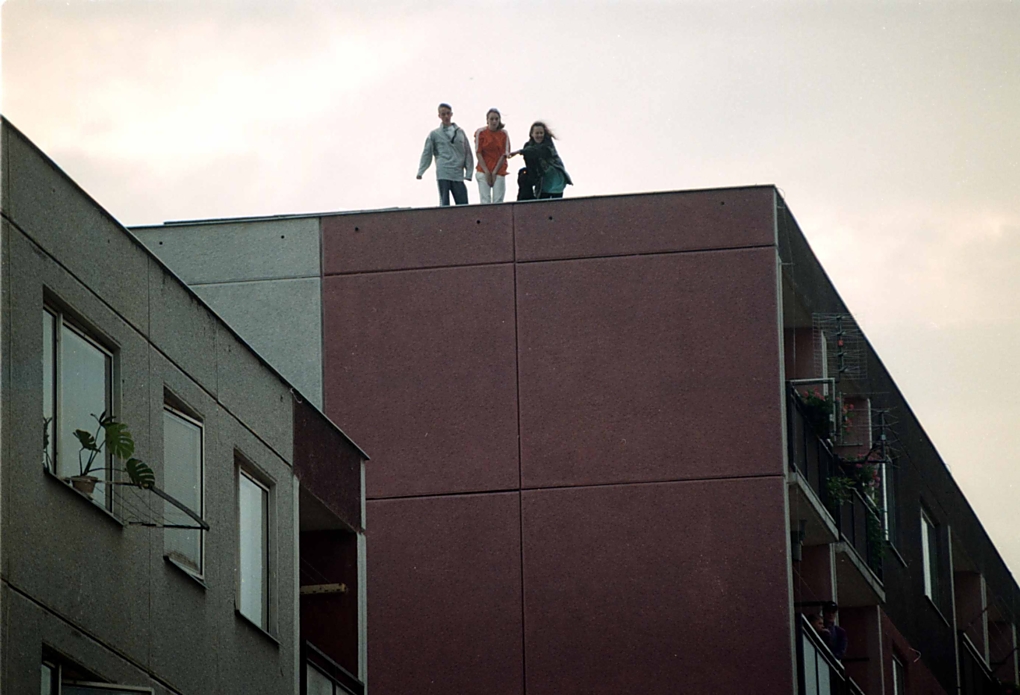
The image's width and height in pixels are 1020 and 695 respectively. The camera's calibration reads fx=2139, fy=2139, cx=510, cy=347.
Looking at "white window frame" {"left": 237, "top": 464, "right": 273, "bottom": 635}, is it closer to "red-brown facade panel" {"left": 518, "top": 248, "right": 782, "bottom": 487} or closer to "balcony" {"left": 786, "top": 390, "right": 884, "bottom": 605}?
"red-brown facade panel" {"left": 518, "top": 248, "right": 782, "bottom": 487}

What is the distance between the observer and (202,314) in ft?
65.0

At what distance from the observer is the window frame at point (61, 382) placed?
647 inches

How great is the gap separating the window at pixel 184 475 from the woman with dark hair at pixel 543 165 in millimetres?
11130

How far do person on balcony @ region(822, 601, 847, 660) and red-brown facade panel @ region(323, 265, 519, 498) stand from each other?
487 centimetres

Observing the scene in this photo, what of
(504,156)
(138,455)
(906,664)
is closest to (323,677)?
(138,455)

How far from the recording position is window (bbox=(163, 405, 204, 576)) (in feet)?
61.7

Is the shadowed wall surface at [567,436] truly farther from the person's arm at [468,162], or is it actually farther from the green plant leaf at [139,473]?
the green plant leaf at [139,473]

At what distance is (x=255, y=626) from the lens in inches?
815

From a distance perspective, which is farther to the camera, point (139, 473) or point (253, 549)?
point (253, 549)

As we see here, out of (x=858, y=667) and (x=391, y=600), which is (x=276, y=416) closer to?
(x=391, y=600)

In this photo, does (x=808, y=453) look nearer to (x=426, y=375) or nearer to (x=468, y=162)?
(x=426, y=375)

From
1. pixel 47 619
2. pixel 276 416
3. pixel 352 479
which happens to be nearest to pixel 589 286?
pixel 352 479

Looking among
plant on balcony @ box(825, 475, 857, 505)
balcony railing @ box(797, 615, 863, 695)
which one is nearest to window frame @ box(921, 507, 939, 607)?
plant on balcony @ box(825, 475, 857, 505)

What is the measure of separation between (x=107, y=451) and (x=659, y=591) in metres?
12.9
